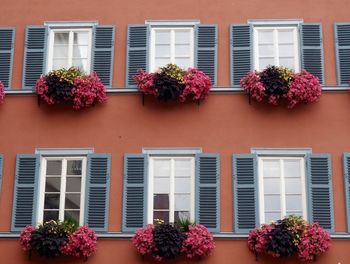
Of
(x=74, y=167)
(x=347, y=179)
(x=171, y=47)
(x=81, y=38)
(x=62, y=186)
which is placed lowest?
(x=62, y=186)

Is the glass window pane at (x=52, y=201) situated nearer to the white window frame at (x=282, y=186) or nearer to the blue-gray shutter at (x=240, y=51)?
the white window frame at (x=282, y=186)

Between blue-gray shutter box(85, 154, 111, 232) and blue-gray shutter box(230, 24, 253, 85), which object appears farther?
blue-gray shutter box(230, 24, 253, 85)

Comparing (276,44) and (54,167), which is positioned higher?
(276,44)

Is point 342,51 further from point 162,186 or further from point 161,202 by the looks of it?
point 161,202

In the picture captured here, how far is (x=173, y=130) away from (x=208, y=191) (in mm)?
1433

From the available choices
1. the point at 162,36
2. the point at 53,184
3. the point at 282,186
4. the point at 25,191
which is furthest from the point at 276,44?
the point at 25,191

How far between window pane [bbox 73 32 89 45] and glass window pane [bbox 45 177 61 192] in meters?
2.92

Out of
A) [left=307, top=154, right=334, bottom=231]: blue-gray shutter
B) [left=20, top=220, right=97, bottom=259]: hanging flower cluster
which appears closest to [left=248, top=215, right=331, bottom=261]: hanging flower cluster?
[left=307, top=154, right=334, bottom=231]: blue-gray shutter

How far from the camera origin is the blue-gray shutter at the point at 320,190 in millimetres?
15797

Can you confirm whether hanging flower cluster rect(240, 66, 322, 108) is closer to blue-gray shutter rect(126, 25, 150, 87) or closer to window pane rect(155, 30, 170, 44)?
window pane rect(155, 30, 170, 44)

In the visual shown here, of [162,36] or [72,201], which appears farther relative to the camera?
[162,36]

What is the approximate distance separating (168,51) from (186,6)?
3.38 ft

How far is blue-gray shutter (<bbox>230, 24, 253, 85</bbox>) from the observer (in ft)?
55.6

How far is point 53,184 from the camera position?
54.3ft
